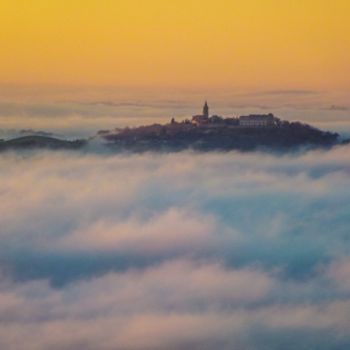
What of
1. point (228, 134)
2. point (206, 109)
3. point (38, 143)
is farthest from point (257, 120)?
point (38, 143)

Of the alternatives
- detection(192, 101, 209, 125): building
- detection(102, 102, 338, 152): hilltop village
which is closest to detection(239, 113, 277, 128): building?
detection(102, 102, 338, 152): hilltop village

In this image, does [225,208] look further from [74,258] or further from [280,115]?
[74,258]


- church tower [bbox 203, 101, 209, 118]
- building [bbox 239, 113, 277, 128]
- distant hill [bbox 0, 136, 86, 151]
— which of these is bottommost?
distant hill [bbox 0, 136, 86, 151]

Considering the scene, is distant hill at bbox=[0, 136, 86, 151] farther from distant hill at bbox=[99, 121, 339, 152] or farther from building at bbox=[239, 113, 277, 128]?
building at bbox=[239, 113, 277, 128]

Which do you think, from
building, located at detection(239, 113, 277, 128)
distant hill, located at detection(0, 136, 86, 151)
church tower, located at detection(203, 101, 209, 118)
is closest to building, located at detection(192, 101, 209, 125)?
church tower, located at detection(203, 101, 209, 118)

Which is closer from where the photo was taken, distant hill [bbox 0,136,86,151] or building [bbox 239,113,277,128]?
distant hill [bbox 0,136,86,151]

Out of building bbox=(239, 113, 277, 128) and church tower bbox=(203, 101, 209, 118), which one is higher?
church tower bbox=(203, 101, 209, 118)

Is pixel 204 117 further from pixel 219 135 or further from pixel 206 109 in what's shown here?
pixel 219 135

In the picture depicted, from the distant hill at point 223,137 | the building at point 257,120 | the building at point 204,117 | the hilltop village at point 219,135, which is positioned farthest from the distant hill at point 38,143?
the building at point 257,120
